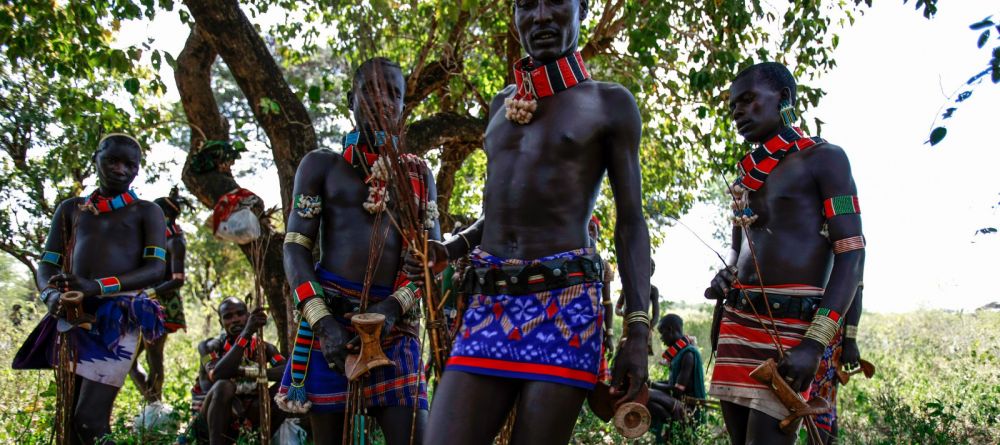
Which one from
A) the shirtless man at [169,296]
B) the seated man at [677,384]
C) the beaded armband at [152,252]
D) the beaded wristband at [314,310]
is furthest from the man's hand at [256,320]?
the shirtless man at [169,296]

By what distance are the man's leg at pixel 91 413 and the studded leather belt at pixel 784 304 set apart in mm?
3776

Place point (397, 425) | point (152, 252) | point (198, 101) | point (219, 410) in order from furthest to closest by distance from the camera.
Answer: point (198, 101) → point (219, 410) → point (152, 252) → point (397, 425)

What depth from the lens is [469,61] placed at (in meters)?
10.4

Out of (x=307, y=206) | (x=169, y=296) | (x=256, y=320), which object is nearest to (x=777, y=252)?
(x=307, y=206)

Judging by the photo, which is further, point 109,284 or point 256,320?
point 109,284

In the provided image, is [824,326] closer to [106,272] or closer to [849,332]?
[849,332]

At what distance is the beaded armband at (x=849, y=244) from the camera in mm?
3418

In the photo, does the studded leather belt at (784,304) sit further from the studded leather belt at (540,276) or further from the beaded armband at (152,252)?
the beaded armband at (152,252)

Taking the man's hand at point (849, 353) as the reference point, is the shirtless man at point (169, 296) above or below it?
above

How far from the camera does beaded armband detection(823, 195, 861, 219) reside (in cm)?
350

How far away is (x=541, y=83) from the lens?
283 cm

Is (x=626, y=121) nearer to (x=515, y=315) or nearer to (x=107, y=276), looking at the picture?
(x=515, y=315)

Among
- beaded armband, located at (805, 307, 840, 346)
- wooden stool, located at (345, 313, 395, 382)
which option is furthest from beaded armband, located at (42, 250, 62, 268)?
beaded armband, located at (805, 307, 840, 346)

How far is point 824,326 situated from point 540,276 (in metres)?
1.32
